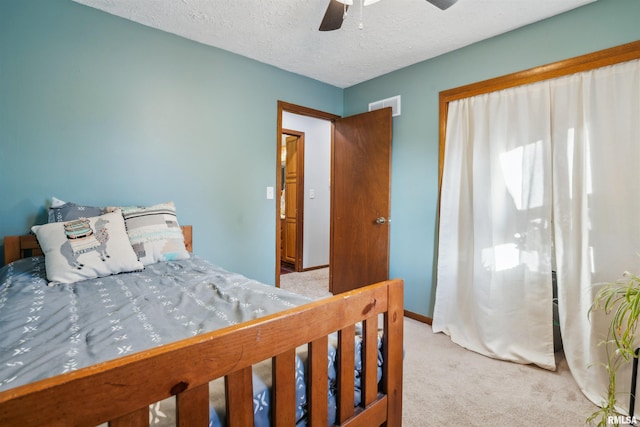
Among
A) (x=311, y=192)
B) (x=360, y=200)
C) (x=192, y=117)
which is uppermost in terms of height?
(x=192, y=117)

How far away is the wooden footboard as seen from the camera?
518mm

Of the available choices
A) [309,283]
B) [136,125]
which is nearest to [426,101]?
[136,125]

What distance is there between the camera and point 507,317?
2305mm

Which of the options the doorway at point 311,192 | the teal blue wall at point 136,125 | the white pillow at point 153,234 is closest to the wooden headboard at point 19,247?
the teal blue wall at point 136,125

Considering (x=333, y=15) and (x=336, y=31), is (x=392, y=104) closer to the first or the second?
(x=336, y=31)

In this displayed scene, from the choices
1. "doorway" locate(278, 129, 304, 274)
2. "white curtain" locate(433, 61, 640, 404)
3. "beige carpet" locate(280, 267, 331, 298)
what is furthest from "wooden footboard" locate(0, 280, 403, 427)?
"doorway" locate(278, 129, 304, 274)

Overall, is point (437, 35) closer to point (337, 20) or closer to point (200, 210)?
point (337, 20)

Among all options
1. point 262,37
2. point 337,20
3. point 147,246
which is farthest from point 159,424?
point 262,37

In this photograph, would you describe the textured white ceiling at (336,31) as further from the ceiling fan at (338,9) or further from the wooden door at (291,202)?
the wooden door at (291,202)

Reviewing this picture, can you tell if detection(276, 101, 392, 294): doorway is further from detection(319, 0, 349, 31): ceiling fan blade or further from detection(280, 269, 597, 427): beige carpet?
detection(319, 0, 349, 31): ceiling fan blade

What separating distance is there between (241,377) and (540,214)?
7.32 feet

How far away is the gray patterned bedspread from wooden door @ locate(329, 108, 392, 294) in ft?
5.93

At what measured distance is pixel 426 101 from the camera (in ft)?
9.49

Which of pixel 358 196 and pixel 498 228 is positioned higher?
pixel 358 196
